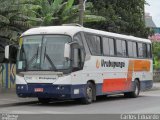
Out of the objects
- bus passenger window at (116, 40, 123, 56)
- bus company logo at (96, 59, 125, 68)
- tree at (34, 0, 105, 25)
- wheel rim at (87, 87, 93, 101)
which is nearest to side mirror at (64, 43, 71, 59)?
wheel rim at (87, 87, 93, 101)

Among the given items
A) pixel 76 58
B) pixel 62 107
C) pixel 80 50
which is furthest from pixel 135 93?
pixel 62 107

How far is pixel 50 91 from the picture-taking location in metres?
19.9

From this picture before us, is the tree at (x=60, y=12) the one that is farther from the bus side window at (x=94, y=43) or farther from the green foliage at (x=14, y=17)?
the bus side window at (x=94, y=43)

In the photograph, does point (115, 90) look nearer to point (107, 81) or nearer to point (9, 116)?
point (107, 81)

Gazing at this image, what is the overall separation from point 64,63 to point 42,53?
3.43 feet

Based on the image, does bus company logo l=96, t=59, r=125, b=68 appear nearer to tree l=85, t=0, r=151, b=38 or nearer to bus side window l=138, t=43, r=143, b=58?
bus side window l=138, t=43, r=143, b=58

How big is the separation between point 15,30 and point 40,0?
15.0ft

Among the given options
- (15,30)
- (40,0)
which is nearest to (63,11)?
(40,0)

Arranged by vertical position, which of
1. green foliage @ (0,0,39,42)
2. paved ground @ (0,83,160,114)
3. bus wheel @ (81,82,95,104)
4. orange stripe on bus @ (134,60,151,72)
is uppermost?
green foliage @ (0,0,39,42)

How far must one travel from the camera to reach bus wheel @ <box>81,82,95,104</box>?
21.2m

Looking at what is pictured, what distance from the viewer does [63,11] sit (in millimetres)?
32312

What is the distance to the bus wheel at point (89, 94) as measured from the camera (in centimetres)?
2117

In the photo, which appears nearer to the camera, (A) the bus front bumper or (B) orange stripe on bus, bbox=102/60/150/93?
(A) the bus front bumper

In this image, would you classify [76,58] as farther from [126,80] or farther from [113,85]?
[126,80]
